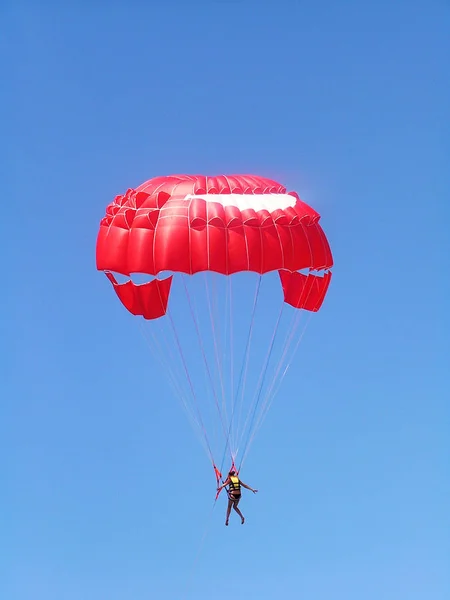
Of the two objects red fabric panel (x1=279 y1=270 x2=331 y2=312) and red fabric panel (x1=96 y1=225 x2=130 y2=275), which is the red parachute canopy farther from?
red fabric panel (x1=279 y1=270 x2=331 y2=312)

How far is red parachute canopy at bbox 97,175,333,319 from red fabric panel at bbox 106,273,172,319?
0.03 metres

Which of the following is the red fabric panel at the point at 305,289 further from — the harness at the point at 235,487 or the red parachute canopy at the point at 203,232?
the harness at the point at 235,487

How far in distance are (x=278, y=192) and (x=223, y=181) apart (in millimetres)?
1767

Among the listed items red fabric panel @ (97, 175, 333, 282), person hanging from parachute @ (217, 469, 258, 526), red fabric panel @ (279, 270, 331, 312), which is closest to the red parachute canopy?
red fabric panel @ (97, 175, 333, 282)

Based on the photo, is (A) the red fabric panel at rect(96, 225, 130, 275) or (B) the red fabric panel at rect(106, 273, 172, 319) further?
(B) the red fabric panel at rect(106, 273, 172, 319)

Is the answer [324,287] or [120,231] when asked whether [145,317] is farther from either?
[324,287]

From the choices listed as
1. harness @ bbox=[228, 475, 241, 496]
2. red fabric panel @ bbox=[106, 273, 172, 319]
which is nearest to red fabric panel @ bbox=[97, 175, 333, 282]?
red fabric panel @ bbox=[106, 273, 172, 319]

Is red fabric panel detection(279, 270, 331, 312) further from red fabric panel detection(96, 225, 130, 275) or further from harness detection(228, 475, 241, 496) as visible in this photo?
harness detection(228, 475, 241, 496)

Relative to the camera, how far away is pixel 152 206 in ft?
119

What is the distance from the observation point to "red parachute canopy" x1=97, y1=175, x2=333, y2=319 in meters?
35.3

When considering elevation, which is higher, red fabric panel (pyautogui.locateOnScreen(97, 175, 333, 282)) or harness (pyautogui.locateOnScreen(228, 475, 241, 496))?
red fabric panel (pyautogui.locateOnScreen(97, 175, 333, 282))

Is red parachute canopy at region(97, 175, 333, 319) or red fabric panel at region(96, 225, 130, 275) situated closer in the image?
red parachute canopy at region(97, 175, 333, 319)

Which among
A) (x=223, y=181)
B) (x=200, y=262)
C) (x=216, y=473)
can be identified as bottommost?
(x=216, y=473)

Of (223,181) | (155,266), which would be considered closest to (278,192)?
(223,181)
